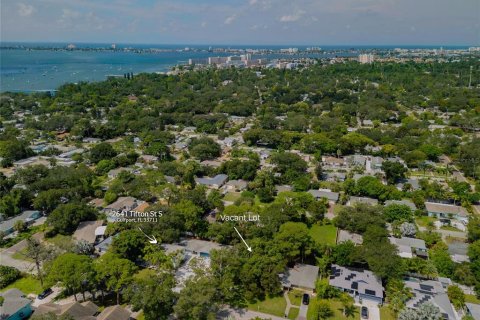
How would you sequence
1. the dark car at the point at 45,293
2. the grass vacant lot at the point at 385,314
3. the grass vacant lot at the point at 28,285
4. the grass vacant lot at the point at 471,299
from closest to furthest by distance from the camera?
1. the grass vacant lot at the point at 385,314
2. the grass vacant lot at the point at 471,299
3. the dark car at the point at 45,293
4. the grass vacant lot at the point at 28,285

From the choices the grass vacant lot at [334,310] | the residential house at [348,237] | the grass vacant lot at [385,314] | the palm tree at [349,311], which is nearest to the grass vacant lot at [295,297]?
the grass vacant lot at [334,310]

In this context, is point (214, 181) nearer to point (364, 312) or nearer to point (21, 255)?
point (21, 255)

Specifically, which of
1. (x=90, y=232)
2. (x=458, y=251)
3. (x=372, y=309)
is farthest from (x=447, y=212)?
(x=90, y=232)

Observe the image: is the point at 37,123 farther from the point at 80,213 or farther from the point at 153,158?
the point at 80,213

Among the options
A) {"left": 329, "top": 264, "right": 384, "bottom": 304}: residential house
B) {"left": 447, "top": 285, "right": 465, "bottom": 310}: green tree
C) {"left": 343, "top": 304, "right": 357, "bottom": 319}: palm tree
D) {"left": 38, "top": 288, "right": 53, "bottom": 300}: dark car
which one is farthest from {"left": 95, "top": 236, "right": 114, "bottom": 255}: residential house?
{"left": 447, "top": 285, "right": 465, "bottom": 310}: green tree

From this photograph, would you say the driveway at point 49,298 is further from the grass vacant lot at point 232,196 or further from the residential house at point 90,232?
the grass vacant lot at point 232,196

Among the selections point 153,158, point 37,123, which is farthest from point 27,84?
point 153,158
